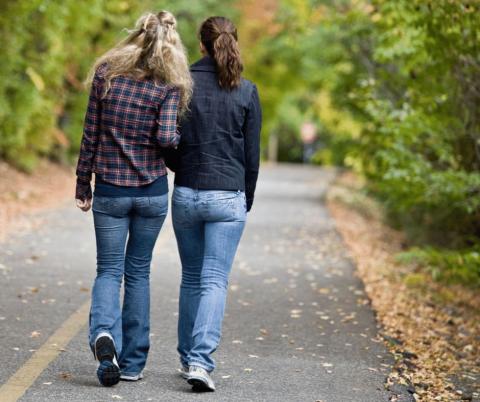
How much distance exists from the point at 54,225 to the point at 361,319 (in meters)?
7.77

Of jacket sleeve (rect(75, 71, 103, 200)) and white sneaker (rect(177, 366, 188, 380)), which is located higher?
jacket sleeve (rect(75, 71, 103, 200))

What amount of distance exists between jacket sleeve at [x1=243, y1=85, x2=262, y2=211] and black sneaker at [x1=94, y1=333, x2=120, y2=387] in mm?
1223

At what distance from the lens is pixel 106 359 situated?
5.46 metres

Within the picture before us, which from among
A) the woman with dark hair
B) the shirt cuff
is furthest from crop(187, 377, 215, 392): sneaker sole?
the shirt cuff

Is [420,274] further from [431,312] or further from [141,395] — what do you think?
[141,395]

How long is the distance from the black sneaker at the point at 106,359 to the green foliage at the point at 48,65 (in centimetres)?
1066

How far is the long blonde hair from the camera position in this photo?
543cm

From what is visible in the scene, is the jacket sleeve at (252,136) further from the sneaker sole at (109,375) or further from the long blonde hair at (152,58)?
the sneaker sole at (109,375)

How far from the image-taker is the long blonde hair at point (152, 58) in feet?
17.8

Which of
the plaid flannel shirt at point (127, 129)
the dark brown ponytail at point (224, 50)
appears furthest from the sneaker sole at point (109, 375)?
the dark brown ponytail at point (224, 50)

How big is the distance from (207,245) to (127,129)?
81 cm

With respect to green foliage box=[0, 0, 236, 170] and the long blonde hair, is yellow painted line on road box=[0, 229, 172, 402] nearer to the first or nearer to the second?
the long blonde hair

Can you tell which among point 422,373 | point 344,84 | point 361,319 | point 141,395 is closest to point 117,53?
point 141,395

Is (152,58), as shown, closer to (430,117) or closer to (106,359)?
(106,359)
